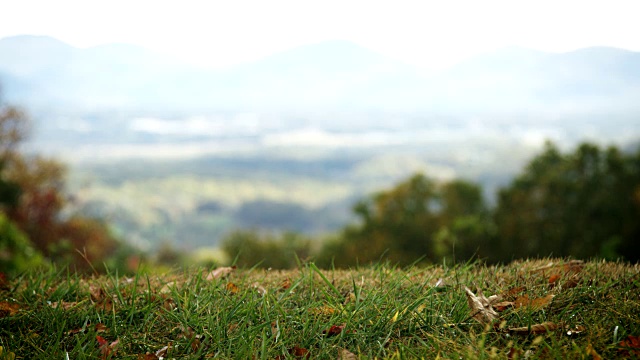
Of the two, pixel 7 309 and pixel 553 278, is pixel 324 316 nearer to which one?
pixel 553 278

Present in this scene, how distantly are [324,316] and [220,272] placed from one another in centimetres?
86

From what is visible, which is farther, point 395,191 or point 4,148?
point 4,148

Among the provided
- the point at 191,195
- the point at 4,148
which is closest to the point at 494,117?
the point at 191,195

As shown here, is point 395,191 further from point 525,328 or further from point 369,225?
point 525,328

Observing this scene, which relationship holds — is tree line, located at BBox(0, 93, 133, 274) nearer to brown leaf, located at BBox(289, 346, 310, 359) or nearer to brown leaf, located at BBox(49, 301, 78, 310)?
brown leaf, located at BBox(49, 301, 78, 310)

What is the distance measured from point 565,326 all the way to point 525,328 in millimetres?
178

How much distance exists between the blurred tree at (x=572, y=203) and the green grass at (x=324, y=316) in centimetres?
1810

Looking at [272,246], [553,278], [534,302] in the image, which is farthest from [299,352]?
[272,246]

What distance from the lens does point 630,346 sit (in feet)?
7.18

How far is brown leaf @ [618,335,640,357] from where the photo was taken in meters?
2.16

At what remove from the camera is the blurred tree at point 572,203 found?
803 inches

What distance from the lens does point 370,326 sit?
2494 millimetres

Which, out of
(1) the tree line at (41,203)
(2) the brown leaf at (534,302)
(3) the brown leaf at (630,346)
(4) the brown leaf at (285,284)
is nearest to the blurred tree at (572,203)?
(1) the tree line at (41,203)

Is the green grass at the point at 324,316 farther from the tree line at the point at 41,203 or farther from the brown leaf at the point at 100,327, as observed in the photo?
the tree line at the point at 41,203
